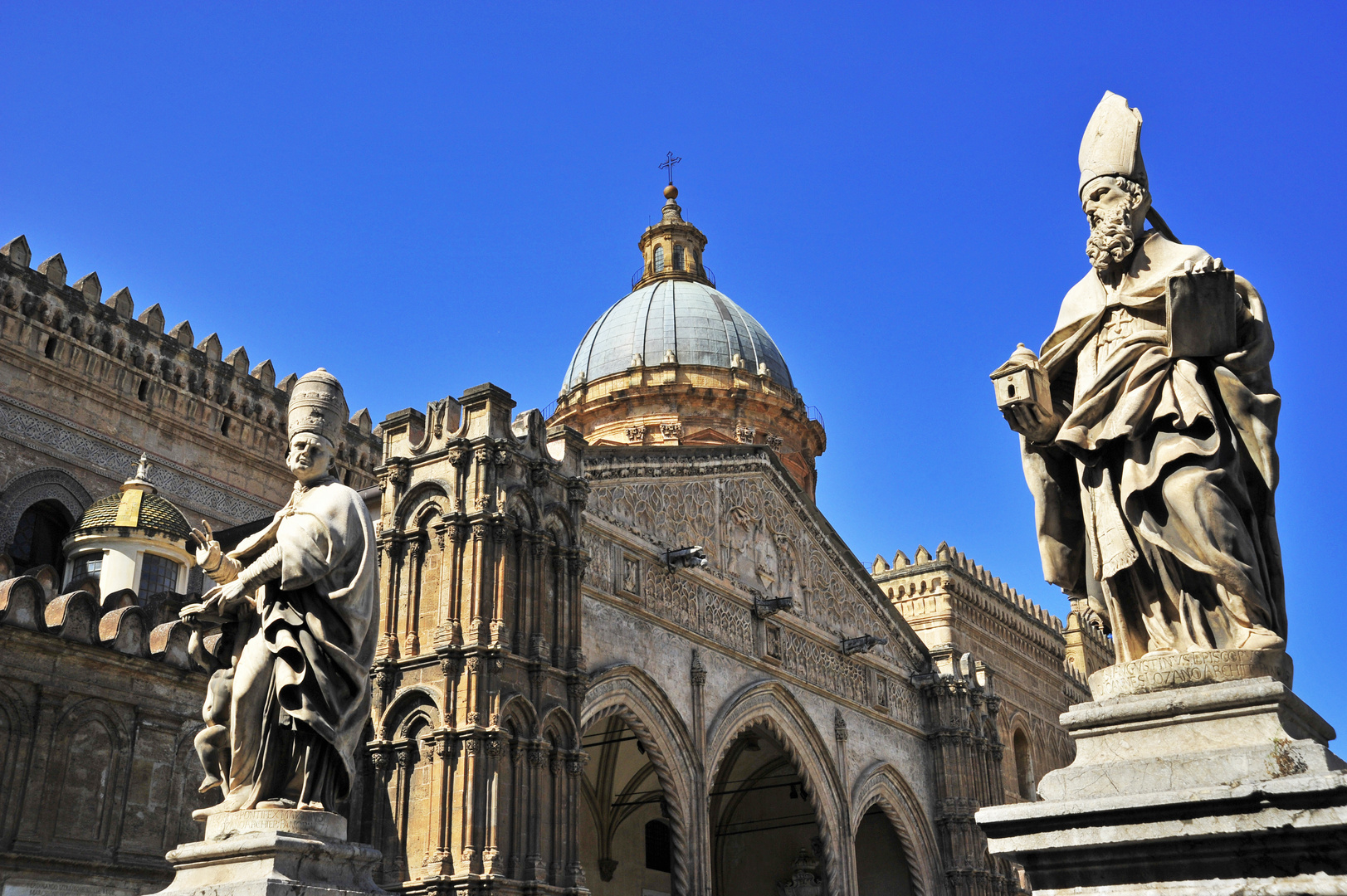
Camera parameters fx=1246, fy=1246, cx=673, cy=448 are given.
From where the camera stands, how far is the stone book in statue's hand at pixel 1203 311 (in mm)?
4055

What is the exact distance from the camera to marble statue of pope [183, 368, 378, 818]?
16.0ft

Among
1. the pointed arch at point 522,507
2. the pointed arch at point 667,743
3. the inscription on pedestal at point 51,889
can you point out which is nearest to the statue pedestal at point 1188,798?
the inscription on pedestal at point 51,889

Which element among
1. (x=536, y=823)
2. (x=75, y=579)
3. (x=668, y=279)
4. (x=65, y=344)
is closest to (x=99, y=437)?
(x=65, y=344)

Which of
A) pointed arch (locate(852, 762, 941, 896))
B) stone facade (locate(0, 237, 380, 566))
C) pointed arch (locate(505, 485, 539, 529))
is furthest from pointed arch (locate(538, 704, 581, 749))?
stone facade (locate(0, 237, 380, 566))

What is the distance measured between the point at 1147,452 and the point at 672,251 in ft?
134

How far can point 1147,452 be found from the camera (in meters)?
4.21

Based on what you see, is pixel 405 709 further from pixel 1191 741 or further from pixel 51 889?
pixel 1191 741

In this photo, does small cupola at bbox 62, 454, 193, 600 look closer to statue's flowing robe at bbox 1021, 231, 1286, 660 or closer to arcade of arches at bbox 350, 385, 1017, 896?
arcade of arches at bbox 350, 385, 1017, 896

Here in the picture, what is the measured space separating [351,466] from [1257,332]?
26.2 metres

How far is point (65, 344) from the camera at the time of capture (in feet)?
79.0

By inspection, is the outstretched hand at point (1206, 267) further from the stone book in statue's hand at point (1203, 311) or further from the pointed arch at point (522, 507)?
the pointed arch at point (522, 507)

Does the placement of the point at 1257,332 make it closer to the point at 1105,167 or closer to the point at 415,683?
the point at 1105,167

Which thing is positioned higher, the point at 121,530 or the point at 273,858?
the point at 121,530

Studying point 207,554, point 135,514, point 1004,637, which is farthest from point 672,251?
point 207,554
